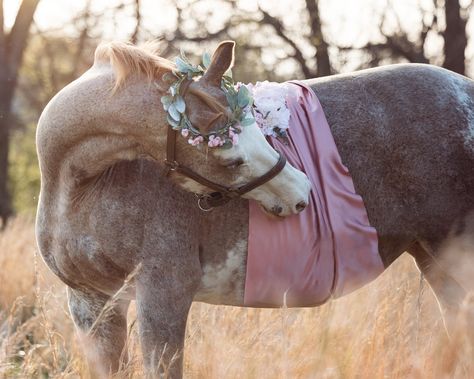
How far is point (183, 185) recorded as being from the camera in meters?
2.79

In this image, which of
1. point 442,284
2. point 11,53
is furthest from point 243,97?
point 11,53

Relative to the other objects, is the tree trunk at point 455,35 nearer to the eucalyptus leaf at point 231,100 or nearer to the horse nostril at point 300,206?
the horse nostril at point 300,206

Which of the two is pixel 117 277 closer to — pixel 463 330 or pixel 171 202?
pixel 171 202

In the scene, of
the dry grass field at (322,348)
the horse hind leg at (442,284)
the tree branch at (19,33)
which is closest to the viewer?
the dry grass field at (322,348)

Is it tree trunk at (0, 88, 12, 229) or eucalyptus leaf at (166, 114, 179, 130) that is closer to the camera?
eucalyptus leaf at (166, 114, 179, 130)

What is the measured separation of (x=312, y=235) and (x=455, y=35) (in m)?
5.70

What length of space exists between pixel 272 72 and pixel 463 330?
866 cm

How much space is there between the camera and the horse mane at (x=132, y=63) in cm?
274

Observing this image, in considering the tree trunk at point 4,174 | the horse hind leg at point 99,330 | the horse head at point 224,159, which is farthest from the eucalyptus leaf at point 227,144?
the tree trunk at point 4,174

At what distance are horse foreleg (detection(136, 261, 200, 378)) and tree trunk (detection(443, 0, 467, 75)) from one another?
5.97 m

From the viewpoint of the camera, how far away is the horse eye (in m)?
2.70

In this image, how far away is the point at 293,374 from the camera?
2566mm

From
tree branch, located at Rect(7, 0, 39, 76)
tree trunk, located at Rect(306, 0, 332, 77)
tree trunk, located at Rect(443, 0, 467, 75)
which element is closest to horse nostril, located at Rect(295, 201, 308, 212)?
tree trunk, located at Rect(443, 0, 467, 75)

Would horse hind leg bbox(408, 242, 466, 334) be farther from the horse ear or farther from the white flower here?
the horse ear
